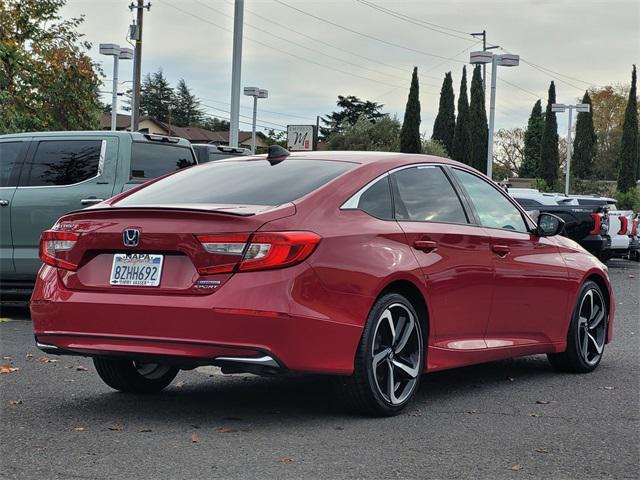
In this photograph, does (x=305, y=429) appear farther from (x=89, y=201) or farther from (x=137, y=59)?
(x=137, y=59)

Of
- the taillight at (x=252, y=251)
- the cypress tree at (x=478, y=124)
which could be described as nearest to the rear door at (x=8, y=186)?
the taillight at (x=252, y=251)

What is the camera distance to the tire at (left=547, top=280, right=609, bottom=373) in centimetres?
827

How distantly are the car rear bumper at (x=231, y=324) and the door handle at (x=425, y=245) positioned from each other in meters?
0.68

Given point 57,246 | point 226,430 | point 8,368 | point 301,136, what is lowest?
point 8,368

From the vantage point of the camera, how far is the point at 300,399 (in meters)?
6.86

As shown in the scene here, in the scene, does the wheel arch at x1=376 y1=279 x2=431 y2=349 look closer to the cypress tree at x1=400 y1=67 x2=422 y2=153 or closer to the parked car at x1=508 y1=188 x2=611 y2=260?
the parked car at x1=508 y1=188 x2=611 y2=260

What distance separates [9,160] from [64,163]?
0.68 metres

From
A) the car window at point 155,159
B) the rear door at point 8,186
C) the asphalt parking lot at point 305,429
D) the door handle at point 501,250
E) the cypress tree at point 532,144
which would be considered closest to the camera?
the asphalt parking lot at point 305,429

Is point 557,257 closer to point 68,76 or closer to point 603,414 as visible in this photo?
point 603,414

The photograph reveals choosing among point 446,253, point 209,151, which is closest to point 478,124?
point 209,151

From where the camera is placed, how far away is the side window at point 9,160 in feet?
38.7

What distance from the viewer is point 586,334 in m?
8.46

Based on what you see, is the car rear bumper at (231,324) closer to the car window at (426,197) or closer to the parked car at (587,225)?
the car window at (426,197)

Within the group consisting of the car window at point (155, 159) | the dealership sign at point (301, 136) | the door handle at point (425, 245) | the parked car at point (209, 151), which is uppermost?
the dealership sign at point (301, 136)
